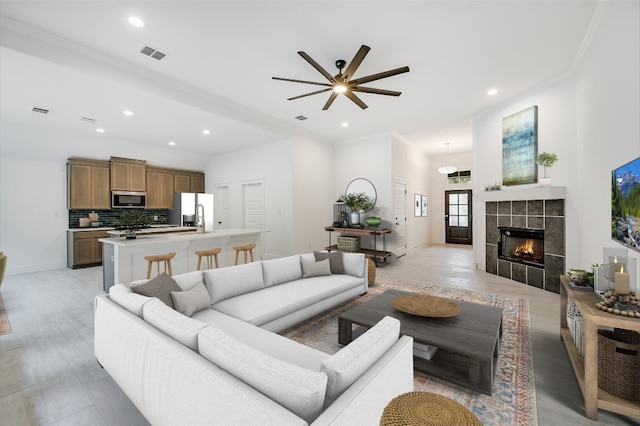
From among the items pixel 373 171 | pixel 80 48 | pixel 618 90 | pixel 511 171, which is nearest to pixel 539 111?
pixel 511 171

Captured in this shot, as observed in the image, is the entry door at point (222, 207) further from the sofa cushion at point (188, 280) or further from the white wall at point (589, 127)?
the white wall at point (589, 127)

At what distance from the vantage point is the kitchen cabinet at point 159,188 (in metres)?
7.84

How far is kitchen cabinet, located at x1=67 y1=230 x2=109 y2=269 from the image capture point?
6281 mm

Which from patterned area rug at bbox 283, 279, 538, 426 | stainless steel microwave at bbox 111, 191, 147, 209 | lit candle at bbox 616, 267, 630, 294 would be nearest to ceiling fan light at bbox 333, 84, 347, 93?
patterned area rug at bbox 283, 279, 538, 426

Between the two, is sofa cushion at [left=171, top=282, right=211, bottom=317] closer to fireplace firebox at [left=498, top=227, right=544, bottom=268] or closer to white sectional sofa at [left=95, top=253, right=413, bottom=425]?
white sectional sofa at [left=95, top=253, right=413, bottom=425]

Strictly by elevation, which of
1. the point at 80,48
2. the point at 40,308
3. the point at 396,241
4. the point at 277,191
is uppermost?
the point at 80,48

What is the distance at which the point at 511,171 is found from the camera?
5.02m

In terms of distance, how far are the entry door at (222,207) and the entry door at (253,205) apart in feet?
2.69

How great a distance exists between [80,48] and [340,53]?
308 centimetres

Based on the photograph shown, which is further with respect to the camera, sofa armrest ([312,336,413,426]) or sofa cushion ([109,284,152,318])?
sofa cushion ([109,284,152,318])

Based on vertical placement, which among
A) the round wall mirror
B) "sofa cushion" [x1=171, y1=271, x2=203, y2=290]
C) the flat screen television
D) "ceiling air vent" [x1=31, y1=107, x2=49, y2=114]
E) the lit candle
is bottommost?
"sofa cushion" [x1=171, y1=271, x2=203, y2=290]

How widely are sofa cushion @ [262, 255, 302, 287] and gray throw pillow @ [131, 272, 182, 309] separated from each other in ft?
3.46

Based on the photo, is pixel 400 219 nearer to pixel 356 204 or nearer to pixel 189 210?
pixel 356 204

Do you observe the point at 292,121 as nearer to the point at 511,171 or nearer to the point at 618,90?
the point at 511,171
